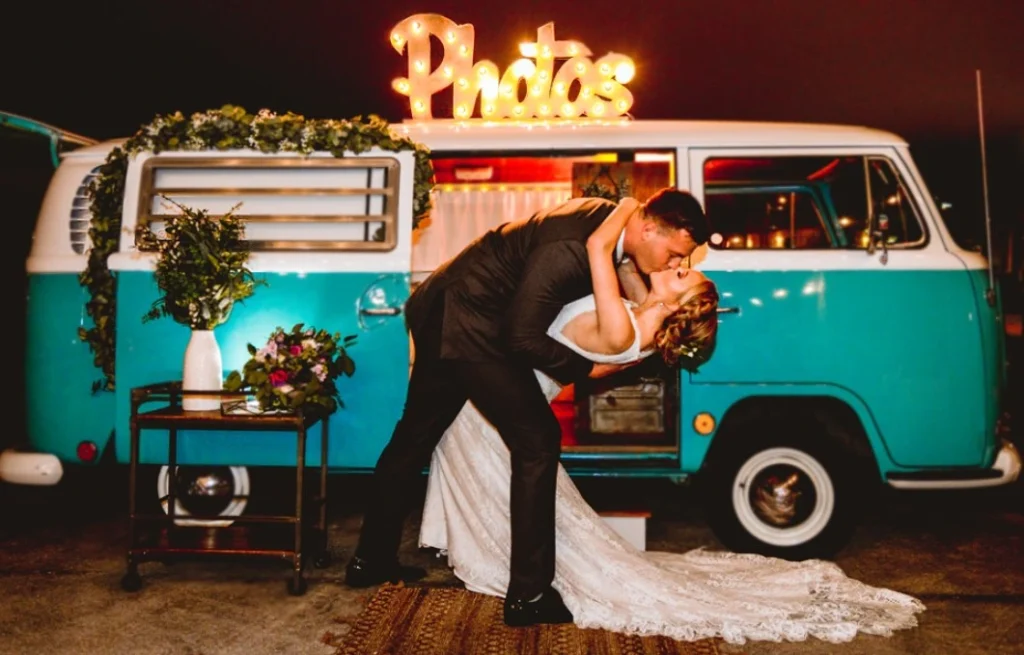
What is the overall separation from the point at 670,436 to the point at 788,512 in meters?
0.80

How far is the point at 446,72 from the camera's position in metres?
5.91

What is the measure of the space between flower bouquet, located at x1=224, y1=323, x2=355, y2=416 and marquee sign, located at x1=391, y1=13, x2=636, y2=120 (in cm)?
215

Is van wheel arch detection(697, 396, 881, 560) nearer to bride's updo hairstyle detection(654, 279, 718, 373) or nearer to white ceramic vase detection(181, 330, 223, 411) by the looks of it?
bride's updo hairstyle detection(654, 279, 718, 373)

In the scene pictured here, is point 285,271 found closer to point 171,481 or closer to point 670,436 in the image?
point 171,481

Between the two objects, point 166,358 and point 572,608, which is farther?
point 166,358

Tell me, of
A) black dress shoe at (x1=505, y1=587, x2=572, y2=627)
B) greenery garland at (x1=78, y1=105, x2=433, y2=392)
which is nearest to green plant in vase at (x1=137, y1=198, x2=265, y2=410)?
greenery garland at (x1=78, y1=105, x2=433, y2=392)

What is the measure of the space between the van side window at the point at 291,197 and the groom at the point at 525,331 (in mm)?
947

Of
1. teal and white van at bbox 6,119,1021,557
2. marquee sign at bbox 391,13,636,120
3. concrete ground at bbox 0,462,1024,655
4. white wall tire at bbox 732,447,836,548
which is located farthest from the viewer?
marquee sign at bbox 391,13,636,120

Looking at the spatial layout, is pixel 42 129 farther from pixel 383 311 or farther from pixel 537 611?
pixel 537 611

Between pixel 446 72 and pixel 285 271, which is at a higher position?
pixel 446 72

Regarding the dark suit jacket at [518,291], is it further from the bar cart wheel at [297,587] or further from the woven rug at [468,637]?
the bar cart wheel at [297,587]

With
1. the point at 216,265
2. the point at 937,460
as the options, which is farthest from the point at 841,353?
the point at 216,265

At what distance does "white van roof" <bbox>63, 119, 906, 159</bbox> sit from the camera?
15.1ft

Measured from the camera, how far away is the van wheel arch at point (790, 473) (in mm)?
4520
